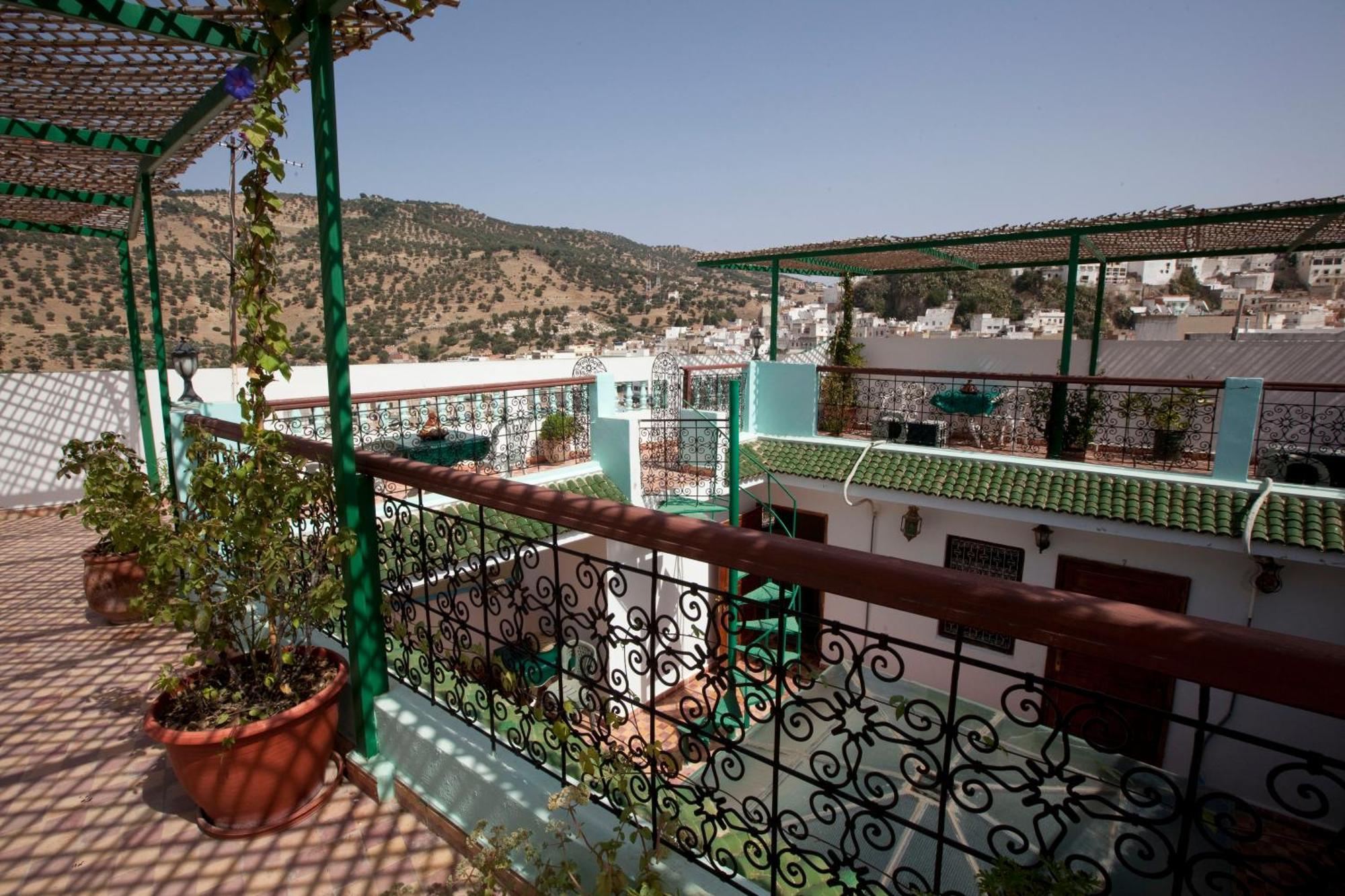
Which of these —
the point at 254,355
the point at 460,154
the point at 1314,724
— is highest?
the point at 460,154

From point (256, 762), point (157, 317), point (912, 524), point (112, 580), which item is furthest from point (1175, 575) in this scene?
point (157, 317)

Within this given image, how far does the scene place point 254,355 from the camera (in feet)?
7.55

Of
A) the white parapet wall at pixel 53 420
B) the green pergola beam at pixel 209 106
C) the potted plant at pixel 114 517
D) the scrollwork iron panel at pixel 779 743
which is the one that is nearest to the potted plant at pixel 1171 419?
the scrollwork iron panel at pixel 779 743

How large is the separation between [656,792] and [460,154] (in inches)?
513

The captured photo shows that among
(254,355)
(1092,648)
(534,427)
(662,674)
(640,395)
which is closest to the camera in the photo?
(1092,648)

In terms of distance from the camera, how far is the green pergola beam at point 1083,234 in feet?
17.9

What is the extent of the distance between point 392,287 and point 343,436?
32.4 meters

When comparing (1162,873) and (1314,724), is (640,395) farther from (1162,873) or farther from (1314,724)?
(1162,873)

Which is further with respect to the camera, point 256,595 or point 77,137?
point 77,137

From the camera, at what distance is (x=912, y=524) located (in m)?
8.08

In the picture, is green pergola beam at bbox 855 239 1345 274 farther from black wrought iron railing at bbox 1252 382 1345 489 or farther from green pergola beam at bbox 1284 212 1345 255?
black wrought iron railing at bbox 1252 382 1345 489

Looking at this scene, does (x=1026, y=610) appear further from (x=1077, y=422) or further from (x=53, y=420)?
(x=53, y=420)

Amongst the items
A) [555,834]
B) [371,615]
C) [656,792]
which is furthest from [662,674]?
[371,615]

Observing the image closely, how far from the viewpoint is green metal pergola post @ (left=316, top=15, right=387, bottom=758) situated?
2.25 metres
